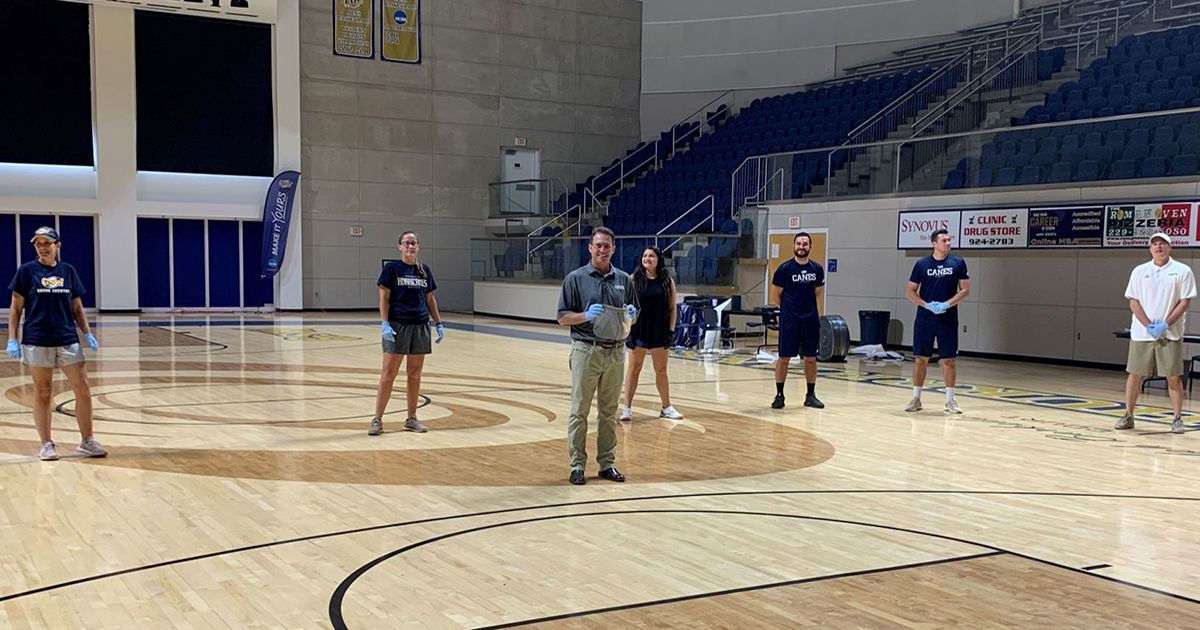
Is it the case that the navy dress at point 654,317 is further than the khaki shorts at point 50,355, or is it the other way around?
the navy dress at point 654,317

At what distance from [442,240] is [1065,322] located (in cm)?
1899

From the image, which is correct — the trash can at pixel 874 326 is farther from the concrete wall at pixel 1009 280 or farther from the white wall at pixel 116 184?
the white wall at pixel 116 184

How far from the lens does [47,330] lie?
8.27m

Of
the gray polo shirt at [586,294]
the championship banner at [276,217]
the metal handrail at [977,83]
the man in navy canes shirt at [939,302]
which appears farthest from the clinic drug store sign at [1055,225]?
the championship banner at [276,217]

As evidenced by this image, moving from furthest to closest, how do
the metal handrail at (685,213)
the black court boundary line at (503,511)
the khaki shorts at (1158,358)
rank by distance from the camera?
the metal handrail at (685,213)
the khaki shorts at (1158,358)
the black court boundary line at (503,511)

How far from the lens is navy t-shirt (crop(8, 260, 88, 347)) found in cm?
827

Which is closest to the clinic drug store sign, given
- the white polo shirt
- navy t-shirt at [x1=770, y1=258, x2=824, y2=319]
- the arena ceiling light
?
the white polo shirt

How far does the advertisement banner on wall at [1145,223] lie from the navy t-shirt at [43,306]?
14062mm

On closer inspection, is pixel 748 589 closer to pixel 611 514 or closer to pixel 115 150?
pixel 611 514

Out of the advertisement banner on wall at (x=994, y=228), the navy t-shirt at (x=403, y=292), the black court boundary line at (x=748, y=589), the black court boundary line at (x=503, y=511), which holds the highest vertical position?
the advertisement banner on wall at (x=994, y=228)

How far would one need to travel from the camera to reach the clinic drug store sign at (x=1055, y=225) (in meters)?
15.0

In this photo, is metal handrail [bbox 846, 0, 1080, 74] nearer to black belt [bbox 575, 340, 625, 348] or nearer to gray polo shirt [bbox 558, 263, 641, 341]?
gray polo shirt [bbox 558, 263, 641, 341]

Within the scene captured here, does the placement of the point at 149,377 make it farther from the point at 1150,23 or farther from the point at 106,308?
the point at 1150,23

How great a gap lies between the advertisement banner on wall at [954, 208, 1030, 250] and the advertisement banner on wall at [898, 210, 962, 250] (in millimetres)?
164
